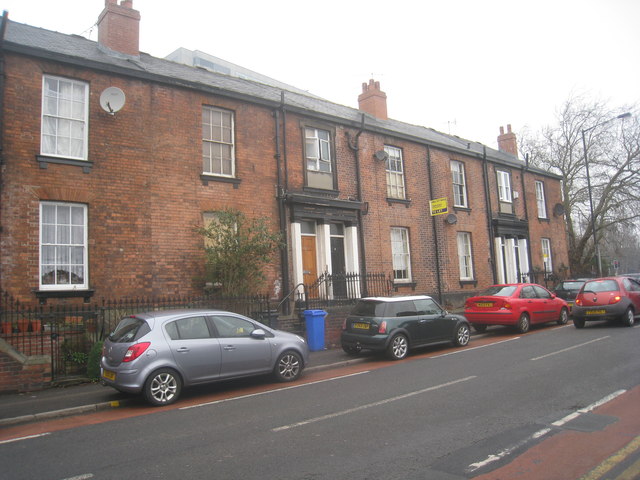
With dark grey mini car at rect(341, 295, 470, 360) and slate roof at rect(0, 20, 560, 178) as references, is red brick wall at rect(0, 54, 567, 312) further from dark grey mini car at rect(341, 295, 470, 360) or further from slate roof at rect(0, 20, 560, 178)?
dark grey mini car at rect(341, 295, 470, 360)

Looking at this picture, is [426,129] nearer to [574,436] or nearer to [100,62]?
[100,62]

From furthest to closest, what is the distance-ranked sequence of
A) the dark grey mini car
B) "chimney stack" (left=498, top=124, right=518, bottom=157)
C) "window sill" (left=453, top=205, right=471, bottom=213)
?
"chimney stack" (left=498, top=124, right=518, bottom=157) → "window sill" (left=453, top=205, right=471, bottom=213) → the dark grey mini car

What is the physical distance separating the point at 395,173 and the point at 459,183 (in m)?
4.45

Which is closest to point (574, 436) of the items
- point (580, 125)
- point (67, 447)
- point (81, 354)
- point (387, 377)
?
point (387, 377)

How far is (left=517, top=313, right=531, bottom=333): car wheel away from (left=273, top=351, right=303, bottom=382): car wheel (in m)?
8.06

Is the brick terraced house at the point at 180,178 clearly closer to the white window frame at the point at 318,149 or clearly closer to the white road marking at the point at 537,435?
the white window frame at the point at 318,149

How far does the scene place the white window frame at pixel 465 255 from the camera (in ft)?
69.7

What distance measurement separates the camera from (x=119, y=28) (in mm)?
14609

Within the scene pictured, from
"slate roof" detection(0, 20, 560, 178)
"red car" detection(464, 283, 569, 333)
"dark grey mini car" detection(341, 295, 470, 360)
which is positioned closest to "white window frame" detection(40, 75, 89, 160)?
"slate roof" detection(0, 20, 560, 178)

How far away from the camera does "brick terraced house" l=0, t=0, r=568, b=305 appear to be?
11195 mm

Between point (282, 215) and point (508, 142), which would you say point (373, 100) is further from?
point (508, 142)

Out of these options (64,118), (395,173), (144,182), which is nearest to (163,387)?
(144,182)

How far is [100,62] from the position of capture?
12172 mm

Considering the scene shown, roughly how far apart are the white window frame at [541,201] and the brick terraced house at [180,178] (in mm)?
7464
